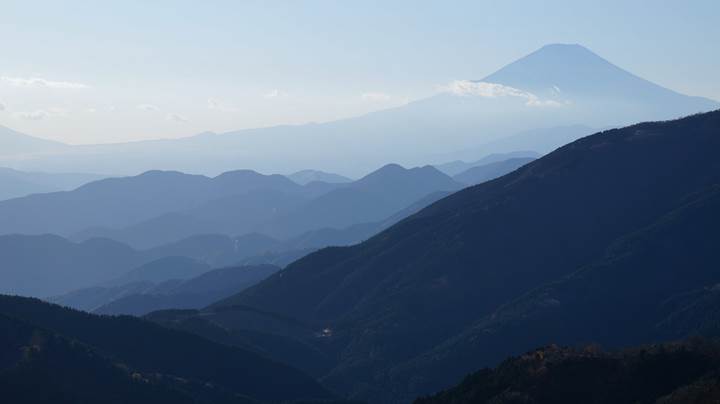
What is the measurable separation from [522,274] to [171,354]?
5853 centimetres

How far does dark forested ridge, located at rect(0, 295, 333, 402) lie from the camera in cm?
8381

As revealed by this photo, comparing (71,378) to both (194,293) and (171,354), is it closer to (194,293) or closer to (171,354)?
(171,354)

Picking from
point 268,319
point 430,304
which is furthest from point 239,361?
point 430,304

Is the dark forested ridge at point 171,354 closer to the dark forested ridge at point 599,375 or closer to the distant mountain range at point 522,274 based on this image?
the distant mountain range at point 522,274

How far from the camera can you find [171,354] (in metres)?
87.1

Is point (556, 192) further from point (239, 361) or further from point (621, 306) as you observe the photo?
point (239, 361)

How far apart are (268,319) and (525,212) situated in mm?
46761

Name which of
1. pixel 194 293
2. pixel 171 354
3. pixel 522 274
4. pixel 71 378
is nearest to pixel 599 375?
pixel 71 378

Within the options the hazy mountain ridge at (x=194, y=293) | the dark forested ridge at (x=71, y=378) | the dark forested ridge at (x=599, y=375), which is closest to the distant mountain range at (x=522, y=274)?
the dark forested ridge at (x=71, y=378)

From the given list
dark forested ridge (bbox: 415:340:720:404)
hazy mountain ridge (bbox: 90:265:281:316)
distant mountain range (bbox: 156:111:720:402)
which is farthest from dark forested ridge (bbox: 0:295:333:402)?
hazy mountain ridge (bbox: 90:265:281:316)

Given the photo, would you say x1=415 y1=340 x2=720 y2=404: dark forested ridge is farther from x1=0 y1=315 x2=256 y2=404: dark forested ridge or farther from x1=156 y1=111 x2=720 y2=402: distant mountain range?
x1=156 y1=111 x2=720 y2=402: distant mountain range

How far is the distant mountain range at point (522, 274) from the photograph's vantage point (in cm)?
10381

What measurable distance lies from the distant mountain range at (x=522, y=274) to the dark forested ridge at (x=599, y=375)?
43406 millimetres

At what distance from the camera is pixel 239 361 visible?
90.3 m
